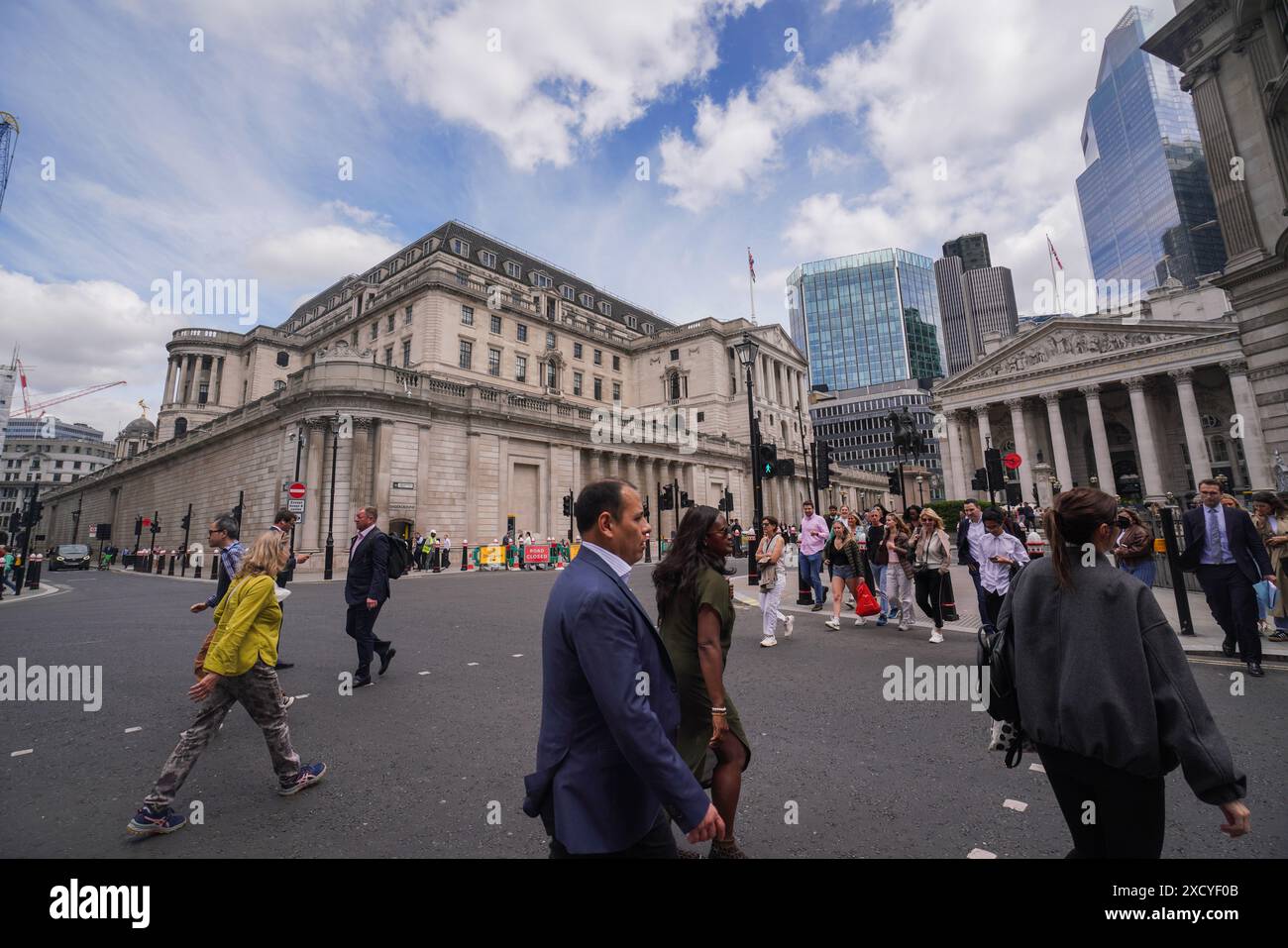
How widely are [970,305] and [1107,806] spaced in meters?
204

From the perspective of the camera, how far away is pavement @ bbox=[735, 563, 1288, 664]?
7.24 m

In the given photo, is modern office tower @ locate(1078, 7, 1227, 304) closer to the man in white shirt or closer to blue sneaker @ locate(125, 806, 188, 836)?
the man in white shirt

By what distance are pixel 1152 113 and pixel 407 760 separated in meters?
123

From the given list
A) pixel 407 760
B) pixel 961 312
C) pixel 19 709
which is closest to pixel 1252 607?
pixel 407 760

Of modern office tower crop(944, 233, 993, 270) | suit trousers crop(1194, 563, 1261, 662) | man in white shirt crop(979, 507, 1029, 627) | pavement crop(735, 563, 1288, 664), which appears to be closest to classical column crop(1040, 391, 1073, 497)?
pavement crop(735, 563, 1288, 664)

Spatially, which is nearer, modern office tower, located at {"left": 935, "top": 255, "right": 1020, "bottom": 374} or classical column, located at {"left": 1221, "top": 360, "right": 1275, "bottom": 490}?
classical column, located at {"left": 1221, "top": 360, "right": 1275, "bottom": 490}

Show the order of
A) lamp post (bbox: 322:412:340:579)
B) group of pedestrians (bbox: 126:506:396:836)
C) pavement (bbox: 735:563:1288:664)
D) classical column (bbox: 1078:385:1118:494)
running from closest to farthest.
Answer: group of pedestrians (bbox: 126:506:396:836) < pavement (bbox: 735:563:1288:664) < lamp post (bbox: 322:412:340:579) < classical column (bbox: 1078:385:1118:494)

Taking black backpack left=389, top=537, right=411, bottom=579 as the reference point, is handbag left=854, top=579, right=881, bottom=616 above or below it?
below

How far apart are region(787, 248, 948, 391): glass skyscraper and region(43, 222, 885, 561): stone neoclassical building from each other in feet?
167

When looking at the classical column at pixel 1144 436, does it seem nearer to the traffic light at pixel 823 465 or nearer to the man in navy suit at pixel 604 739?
the traffic light at pixel 823 465

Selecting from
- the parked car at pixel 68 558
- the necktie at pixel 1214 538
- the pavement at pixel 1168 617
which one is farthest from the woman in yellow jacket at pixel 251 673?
the parked car at pixel 68 558

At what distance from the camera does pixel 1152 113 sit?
81.4 m

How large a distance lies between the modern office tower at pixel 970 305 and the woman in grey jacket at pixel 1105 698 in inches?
7163

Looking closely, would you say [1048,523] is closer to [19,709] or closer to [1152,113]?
[19,709]
